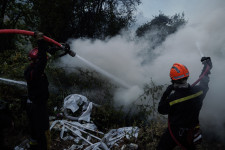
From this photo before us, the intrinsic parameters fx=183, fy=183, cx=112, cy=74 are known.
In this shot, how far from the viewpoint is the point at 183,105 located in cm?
260

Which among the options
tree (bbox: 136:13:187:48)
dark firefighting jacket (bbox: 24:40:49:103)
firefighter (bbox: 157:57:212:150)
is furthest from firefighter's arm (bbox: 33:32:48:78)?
tree (bbox: 136:13:187:48)

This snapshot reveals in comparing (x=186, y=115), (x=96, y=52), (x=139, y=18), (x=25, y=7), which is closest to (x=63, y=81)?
(x=96, y=52)

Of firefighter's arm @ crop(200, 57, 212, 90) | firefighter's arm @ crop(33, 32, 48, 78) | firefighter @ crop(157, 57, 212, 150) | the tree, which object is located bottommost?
firefighter @ crop(157, 57, 212, 150)

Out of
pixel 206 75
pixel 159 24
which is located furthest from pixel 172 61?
pixel 159 24

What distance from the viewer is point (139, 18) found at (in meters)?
12.6

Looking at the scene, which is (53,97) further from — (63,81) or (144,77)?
(144,77)

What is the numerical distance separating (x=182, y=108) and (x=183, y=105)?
0.05 metres

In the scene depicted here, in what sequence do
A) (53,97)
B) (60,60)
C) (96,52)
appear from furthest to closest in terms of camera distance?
(96,52), (60,60), (53,97)

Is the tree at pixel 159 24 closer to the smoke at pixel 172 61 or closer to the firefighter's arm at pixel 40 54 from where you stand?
the smoke at pixel 172 61

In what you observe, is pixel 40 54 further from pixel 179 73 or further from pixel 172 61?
pixel 172 61

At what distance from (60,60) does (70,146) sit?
179 inches

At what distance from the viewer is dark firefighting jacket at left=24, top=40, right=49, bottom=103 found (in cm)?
292

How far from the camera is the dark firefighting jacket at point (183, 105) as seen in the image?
2600 millimetres

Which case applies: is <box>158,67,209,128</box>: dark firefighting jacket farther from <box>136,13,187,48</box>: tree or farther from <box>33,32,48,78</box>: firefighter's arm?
<box>136,13,187,48</box>: tree
